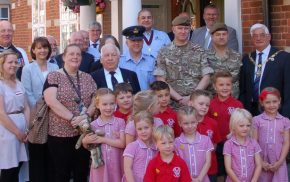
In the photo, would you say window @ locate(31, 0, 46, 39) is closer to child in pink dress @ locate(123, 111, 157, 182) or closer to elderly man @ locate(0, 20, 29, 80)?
elderly man @ locate(0, 20, 29, 80)

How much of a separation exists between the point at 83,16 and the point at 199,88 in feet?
17.5

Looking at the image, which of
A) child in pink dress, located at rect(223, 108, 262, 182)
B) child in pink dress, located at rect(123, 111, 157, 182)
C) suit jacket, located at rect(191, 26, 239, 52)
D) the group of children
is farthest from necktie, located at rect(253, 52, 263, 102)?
child in pink dress, located at rect(123, 111, 157, 182)

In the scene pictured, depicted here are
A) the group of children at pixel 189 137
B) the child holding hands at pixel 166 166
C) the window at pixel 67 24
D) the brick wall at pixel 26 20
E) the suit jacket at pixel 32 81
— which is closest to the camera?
the child holding hands at pixel 166 166

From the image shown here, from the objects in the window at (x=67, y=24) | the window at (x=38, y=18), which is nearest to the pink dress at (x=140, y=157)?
the window at (x=67, y=24)

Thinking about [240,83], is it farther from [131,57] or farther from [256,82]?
[131,57]

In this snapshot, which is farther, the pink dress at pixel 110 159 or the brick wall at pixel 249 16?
the brick wall at pixel 249 16

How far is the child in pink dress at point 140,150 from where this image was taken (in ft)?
16.4

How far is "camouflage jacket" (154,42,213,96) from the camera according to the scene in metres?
6.14

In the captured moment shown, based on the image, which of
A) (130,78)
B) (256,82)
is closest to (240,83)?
(256,82)

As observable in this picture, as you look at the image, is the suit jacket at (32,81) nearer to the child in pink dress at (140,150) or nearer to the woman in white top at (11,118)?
the woman in white top at (11,118)

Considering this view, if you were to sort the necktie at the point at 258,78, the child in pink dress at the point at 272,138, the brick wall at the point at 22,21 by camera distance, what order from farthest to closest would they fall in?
the brick wall at the point at 22,21, the necktie at the point at 258,78, the child in pink dress at the point at 272,138

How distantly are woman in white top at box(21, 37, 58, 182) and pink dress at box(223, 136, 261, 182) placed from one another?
2.16 metres

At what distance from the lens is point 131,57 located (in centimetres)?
645

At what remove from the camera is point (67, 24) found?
44.2 feet
